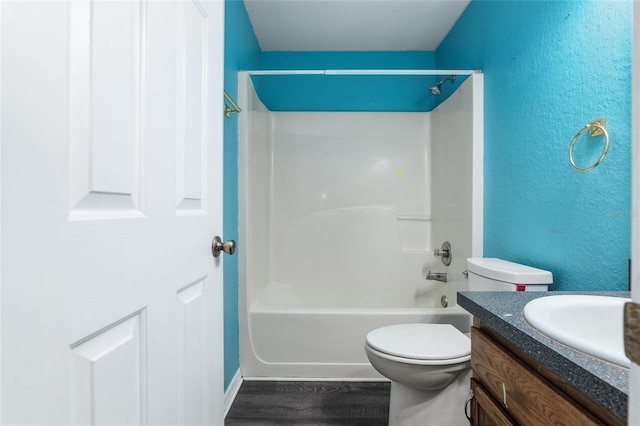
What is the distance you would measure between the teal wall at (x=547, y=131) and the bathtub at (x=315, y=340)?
15 cm

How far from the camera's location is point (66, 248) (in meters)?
0.44

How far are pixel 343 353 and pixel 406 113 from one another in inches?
72.5

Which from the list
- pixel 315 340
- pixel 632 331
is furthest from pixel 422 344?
pixel 632 331

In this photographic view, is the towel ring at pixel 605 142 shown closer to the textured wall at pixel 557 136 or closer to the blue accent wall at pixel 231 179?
the textured wall at pixel 557 136

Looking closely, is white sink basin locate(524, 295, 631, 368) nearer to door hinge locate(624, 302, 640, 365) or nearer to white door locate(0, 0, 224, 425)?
door hinge locate(624, 302, 640, 365)

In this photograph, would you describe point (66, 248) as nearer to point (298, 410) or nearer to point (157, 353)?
point (157, 353)

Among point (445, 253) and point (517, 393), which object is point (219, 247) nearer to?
point (517, 393)

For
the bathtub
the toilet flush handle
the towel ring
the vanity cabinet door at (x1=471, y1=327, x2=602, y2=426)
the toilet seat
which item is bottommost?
A: the bathtub

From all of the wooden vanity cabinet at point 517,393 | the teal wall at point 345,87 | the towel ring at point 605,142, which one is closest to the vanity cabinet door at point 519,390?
the wooden vanity cabinet at point 517,393

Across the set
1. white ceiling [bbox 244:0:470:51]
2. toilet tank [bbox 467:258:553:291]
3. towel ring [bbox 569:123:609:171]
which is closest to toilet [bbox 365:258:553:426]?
toilet tank [bbox 467:258:553:291]

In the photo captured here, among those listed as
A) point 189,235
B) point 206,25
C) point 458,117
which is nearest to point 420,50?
point 458,117

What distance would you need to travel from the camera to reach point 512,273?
125cm

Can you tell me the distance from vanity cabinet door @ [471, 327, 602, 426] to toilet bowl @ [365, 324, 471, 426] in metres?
0.35

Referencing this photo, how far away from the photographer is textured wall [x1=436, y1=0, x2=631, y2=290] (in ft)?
3.29
